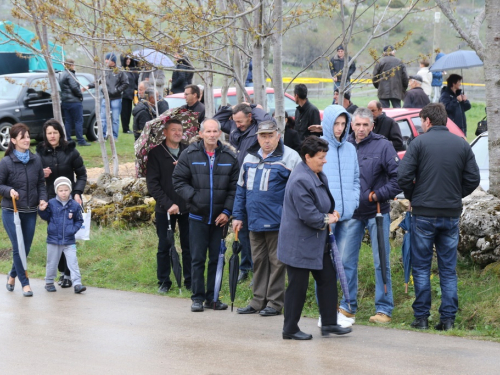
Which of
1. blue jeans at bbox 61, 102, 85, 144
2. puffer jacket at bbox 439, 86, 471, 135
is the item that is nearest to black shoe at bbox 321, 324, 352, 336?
puffer jacket at bbox 439, 86, 471, 135

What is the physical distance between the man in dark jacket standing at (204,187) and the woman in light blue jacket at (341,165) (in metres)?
1.19

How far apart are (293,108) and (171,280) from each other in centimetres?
811

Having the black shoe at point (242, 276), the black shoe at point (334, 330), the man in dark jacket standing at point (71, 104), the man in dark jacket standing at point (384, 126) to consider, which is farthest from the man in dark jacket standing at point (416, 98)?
the black shoe at point (334, 330)

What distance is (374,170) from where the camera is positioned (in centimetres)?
770

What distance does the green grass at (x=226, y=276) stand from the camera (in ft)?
24.6

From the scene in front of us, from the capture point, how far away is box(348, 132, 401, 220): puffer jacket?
7652 millimetres

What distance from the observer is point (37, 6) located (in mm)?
11328

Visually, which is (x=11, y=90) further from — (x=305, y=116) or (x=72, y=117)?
(x=305, y=116)

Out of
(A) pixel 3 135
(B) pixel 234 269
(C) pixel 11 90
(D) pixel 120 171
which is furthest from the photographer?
(C) pixel 11 90

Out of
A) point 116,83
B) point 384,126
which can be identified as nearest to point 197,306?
point 384,126

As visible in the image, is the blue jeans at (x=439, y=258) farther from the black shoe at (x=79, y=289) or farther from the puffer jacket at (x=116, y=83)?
the puffer jacket at (x=116, y=83)

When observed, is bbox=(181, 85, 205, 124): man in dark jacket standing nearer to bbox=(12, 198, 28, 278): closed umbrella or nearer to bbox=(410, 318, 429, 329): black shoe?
bbox=(12, 198, 28, 278): closed umbrella

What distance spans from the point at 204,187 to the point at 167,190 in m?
1.04

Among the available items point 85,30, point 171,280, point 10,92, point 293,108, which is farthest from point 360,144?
point 10,92
